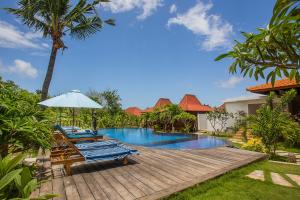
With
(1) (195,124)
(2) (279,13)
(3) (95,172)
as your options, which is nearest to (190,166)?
(3) (95,172)

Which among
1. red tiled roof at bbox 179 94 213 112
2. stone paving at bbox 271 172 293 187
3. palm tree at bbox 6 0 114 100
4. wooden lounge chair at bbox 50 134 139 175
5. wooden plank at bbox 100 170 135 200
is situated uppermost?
palm tree at bbox 6 0 114 100

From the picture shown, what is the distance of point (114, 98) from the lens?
36344 millimetres

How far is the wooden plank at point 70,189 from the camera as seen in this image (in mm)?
3812

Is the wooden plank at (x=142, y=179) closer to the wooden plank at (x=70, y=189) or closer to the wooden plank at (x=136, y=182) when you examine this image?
the wooden plank at (x=136, y=182)

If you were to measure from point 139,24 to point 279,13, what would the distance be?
67.8 ft

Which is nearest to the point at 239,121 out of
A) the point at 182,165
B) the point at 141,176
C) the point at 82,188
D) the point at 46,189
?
the point at 182,165

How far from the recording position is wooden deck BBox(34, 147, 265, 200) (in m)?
4.04

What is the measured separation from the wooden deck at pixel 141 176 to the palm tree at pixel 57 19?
22.7 ft

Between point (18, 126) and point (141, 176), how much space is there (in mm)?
3181

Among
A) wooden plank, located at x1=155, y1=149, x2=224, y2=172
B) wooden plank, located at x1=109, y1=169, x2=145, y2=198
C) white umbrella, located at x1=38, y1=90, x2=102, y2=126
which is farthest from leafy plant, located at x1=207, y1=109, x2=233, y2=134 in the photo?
wooden plank, located at x1=109, y1=169, x2=145, y2=198

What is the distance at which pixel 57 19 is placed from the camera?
436 inches

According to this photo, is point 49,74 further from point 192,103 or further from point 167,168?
point 192,103

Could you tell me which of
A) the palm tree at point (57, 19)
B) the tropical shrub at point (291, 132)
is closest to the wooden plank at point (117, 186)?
the palm tree at point (57, 19)

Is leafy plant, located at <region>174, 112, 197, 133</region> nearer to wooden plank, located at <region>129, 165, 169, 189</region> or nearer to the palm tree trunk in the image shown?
the palm tree trunk
